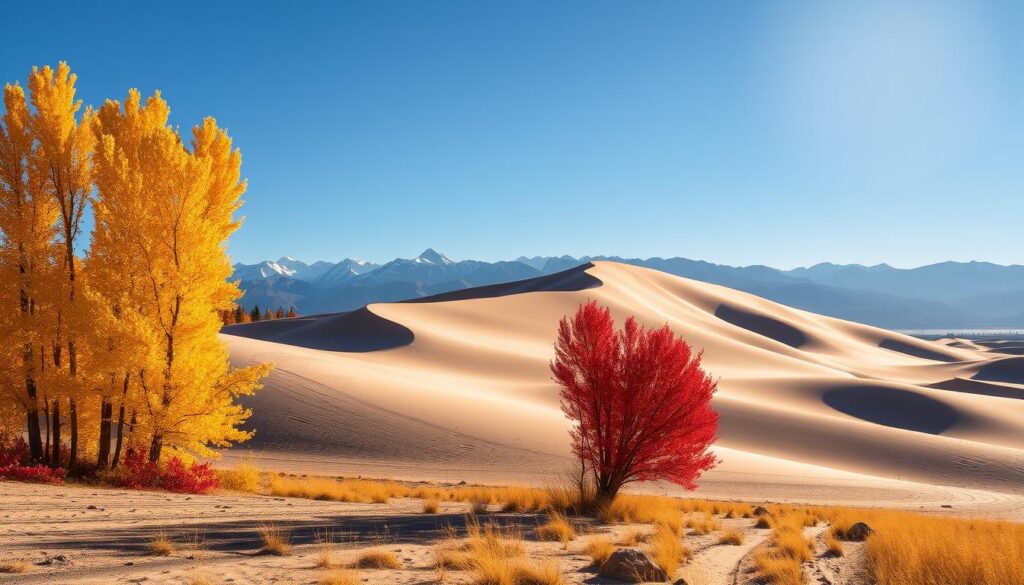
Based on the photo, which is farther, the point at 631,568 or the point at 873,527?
the point at 873,527

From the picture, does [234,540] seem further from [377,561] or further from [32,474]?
[32,474]

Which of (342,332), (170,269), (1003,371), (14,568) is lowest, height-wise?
(14,568)

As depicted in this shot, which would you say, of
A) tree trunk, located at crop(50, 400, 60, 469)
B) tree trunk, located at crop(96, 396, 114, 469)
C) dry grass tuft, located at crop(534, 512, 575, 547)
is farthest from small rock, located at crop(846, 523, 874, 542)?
tree trunk, located at crop(50, 400, 60, 469)

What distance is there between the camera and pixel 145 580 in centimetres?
662

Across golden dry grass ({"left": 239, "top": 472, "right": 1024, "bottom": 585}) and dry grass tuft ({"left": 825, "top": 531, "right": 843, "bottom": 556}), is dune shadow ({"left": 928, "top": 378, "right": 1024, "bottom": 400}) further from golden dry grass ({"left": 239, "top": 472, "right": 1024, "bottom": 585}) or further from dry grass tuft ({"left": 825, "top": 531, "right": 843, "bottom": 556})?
dry grass tuft ({"left": 825, "top": 531, "right": 843, "bottom": 556})

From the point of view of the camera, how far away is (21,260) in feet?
48.1

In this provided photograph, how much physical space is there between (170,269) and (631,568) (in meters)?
12.8

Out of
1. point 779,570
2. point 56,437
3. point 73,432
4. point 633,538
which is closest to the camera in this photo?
point 779,570

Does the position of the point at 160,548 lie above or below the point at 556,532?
above

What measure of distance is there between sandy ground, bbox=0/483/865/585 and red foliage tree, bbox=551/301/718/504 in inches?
72.9

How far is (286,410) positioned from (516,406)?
12562 mm

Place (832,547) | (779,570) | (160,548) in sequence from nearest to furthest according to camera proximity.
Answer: (160,548)
(779,570)
(832,547)

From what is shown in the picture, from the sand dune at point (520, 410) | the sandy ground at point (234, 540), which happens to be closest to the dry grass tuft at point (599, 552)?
the sandy ground at point (234, 540)

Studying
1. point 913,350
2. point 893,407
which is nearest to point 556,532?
point 893,407
